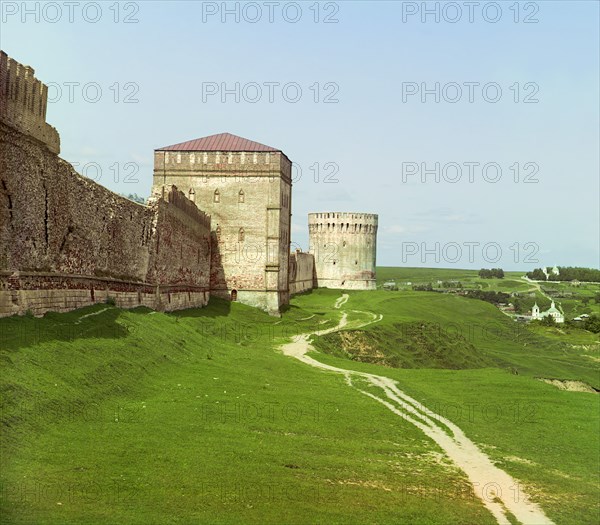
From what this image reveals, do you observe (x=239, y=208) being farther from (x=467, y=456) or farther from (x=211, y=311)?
(x=467, y=456)

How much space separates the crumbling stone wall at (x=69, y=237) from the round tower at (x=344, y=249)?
51.9 m

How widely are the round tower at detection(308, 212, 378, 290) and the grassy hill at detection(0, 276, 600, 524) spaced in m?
57.8

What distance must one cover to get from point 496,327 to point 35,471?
203ft

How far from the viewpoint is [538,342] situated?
67250 mm

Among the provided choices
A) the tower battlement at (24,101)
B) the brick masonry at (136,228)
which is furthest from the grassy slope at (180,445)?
the tower battlement at (24,101)

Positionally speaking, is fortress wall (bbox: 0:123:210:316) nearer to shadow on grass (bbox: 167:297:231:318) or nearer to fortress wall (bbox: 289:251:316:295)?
shadow on grass (bbox: 167:297:231:318)

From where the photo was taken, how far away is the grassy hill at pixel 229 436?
475 inches

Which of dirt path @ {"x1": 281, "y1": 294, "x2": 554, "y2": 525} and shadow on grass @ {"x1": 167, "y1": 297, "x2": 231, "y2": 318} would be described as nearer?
dirt path @ {"x1": 281, "y1": 294, "x2": 554, "y2": 525}

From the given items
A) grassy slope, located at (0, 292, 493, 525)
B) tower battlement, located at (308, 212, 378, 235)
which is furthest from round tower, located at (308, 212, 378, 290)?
grassy slope, located at (0, 292, 493, 525)

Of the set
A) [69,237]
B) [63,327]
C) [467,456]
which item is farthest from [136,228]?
[467,456]

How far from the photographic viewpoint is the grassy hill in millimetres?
12055

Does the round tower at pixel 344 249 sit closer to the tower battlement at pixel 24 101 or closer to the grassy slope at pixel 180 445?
the grassy slope at pixel 180 445

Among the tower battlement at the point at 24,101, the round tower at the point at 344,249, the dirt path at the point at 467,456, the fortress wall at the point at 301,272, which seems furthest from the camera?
the round tower at the point at 344,249

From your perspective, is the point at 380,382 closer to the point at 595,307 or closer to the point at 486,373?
the point at 486,373
